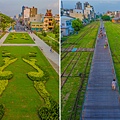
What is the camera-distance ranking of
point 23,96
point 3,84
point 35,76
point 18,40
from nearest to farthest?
point 23,96 < point 3,84 < point 35,76 < point 18,40

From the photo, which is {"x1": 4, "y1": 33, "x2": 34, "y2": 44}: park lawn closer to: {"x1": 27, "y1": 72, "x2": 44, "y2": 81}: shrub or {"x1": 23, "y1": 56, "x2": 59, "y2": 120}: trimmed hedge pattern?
{"x1": 23, "y1": 56, "x2": 59, "y2": 120}: trimmed hedge pattern

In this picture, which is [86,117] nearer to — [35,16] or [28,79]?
[28,79]

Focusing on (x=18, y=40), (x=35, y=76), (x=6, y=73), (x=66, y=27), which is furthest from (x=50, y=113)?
(x=66, y=27)

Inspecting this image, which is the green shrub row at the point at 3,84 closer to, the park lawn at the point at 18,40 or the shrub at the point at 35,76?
the shrub at the point at 35,76

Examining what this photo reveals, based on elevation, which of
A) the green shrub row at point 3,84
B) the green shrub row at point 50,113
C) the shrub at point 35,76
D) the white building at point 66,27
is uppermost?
the white building at point 66,27

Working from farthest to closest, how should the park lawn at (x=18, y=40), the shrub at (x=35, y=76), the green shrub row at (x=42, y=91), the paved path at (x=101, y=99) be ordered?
the park lawn at (x=18, y=40) < the shrub at (x=35, y=76) < the green shrub row at (x=42, y=91) < the paved path at (x=101, y=99)

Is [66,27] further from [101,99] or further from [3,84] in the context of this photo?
[101,99]

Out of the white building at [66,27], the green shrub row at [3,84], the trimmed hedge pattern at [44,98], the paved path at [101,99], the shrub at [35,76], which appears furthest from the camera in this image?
the white building at [66,27]

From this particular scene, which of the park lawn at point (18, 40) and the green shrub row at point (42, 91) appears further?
the park lawn at point (18, 40)

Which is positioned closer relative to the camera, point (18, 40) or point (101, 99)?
point (101, 99)

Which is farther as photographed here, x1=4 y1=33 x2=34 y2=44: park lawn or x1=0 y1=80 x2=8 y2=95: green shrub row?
x1=4 y1=33 x2=34 y2=44: park lawn

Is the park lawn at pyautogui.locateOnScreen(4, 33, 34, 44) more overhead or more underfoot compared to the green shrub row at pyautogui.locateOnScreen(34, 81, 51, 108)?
more overhead

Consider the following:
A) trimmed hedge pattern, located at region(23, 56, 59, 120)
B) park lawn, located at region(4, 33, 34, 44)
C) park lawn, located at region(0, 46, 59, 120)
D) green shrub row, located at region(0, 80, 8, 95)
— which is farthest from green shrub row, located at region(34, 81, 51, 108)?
park lawn, located at region(4, 33, 34, 44)

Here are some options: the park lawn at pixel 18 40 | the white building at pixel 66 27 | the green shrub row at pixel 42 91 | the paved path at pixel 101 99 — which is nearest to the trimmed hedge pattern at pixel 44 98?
the green shrub row at pixel 42 91
